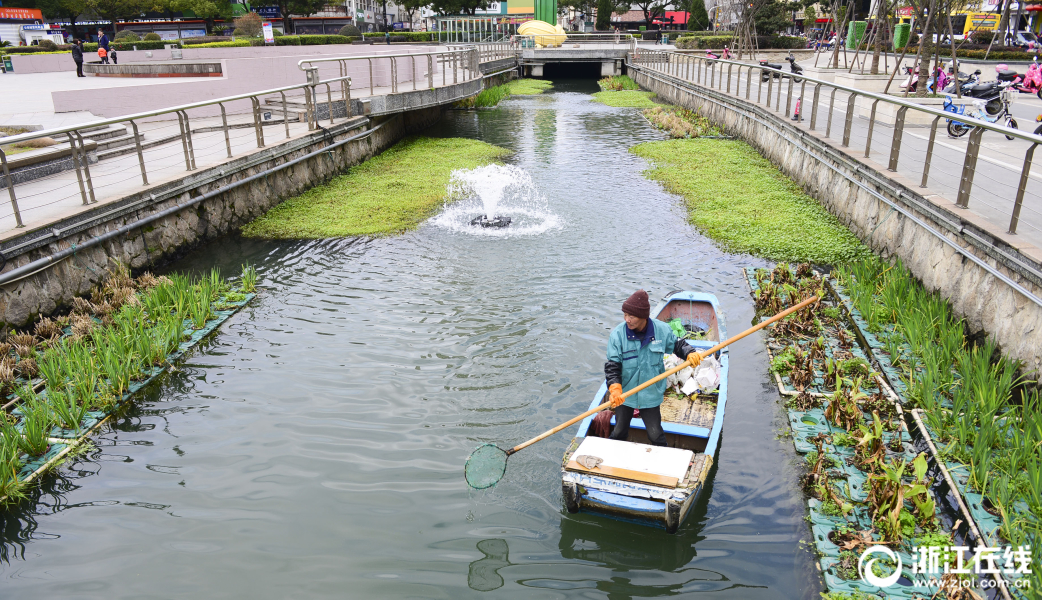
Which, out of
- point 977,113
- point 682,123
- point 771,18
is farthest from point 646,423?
point 771,18

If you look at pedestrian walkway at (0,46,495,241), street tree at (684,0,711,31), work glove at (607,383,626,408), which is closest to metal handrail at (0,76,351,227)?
pedestrian walkway at (0,46,495,241)

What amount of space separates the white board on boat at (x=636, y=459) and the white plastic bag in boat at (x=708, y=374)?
47.0 inches

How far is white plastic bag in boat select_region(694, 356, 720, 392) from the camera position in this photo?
615cm

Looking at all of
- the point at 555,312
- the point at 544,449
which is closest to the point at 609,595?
the point at 544,449

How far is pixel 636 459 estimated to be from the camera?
5062 mm

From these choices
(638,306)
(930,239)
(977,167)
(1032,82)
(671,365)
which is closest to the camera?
(638,306)

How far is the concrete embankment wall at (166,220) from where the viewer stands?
8023 mm

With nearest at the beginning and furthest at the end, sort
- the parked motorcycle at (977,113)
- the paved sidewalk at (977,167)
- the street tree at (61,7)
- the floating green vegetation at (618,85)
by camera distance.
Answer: the paved sidewalk at (977,167) → the parked motorcycle at (977,113) → the floating green vegetation at (618,85) → the street tree at (61,7)

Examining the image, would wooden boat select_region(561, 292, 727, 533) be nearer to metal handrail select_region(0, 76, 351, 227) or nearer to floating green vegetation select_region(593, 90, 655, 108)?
metal handrail select_region(0, 76, 351, 227)

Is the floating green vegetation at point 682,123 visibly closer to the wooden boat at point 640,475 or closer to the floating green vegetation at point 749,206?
the floating green vegetation at point 749,206

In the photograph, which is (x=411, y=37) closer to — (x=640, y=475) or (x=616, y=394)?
(x=616, y=394)

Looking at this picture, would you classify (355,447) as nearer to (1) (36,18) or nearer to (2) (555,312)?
(2) (555,312)

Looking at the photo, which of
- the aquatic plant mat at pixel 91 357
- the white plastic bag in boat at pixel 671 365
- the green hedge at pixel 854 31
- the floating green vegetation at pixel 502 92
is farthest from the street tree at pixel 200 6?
the white plastic bag in boat at pixel 671 365

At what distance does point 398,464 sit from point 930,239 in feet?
23.1
